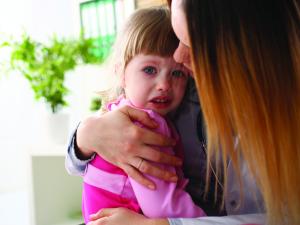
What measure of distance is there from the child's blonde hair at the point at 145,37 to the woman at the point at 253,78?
207 millimetres

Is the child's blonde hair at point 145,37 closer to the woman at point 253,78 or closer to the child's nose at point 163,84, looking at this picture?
the child's nose at point 163,84

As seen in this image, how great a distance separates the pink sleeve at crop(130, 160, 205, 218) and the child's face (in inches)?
7.9

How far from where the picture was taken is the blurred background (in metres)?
1.59

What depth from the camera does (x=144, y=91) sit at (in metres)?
0.98

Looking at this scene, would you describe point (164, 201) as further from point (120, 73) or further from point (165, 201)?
point (120, 73)

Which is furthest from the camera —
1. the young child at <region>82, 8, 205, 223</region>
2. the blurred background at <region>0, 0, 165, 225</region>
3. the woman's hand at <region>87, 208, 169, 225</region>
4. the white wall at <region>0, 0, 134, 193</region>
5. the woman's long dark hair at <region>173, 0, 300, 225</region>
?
the white wall at <region>0, 0, 134, 193</region>

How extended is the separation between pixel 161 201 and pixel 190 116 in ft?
0.92

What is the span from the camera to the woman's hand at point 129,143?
891 mm

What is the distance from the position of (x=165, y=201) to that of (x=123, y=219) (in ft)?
0.32

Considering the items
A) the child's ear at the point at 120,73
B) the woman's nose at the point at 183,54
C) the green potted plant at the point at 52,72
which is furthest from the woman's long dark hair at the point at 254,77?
the green potted plant at the point at 52,72

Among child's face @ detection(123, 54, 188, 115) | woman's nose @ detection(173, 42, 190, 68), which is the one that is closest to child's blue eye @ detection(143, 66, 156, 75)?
child's face @ detection(123, 54, 188, 115)

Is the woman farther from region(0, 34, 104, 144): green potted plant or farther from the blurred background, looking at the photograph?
region(0, 34, 104, 144): green potted plant

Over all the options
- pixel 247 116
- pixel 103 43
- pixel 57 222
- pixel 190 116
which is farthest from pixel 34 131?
pixel 247 116

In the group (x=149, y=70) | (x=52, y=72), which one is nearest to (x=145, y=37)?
(x=149, y=70)
